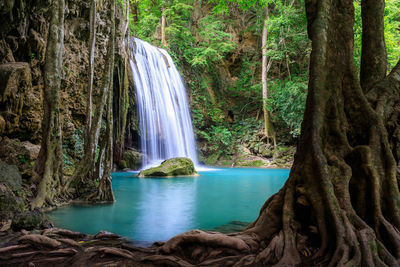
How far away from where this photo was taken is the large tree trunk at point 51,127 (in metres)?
6.07

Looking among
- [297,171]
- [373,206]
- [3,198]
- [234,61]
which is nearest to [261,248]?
[297,171]

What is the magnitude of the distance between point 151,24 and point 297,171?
997 inches

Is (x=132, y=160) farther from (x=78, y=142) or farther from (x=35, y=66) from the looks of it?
(x=35, y=66)

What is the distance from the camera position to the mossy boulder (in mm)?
13906

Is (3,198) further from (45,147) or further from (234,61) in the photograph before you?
(234,61)

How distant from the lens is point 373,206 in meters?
3.03

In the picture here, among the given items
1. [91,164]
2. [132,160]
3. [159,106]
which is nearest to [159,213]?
[91,164]

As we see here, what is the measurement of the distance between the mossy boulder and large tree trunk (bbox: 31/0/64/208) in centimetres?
736

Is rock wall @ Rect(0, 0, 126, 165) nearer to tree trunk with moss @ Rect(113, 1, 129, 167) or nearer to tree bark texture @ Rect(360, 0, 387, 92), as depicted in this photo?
tree trunk with moss @ Rect(113, 1, 129, 167)

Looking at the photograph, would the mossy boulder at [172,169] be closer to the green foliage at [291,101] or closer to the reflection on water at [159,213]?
the reflection on water at [159,213]

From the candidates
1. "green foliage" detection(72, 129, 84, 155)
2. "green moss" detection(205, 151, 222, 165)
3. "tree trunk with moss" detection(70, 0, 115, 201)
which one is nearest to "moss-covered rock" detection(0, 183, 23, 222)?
"tree trunk with moss" detection(70, 0, 115, 201)

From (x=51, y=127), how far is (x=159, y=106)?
42.8 ft

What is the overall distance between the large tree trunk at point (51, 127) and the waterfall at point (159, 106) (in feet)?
35.1

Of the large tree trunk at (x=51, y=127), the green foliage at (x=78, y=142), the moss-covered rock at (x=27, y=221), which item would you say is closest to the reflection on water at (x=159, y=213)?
the large tree trunk at (x=51, y=127)
